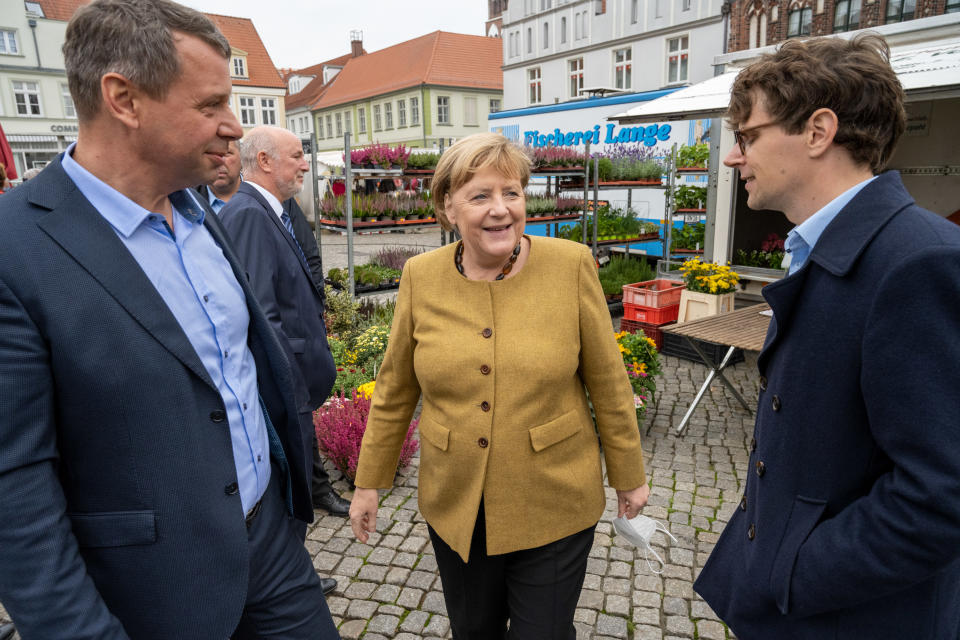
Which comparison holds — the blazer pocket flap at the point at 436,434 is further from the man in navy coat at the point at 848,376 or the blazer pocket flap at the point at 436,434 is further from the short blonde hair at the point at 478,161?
the man in navy coat at the point at 848,376

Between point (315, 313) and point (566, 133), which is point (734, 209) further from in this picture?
point (566, 133)

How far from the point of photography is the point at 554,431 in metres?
1.90

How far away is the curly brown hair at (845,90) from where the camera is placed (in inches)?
52.2

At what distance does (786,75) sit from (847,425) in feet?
2.68

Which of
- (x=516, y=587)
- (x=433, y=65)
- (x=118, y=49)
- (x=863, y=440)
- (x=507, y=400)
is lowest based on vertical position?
(x=516, y=587)

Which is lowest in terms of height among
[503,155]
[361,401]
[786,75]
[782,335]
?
[361,401]

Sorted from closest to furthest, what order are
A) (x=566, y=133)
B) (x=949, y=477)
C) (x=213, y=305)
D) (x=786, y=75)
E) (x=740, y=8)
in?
(x=949, y=477) → (x=786, y=75) → (x=213, y=305) → (x=566, y=133) → (x=740, y=8)

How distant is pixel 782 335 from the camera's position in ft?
4.68

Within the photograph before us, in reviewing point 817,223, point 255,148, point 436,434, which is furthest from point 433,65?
point 817,223

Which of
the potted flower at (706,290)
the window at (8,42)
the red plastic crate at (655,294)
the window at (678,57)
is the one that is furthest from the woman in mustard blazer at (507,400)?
the window at (8,42)

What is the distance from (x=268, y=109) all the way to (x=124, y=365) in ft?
143

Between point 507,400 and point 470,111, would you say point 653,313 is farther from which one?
point 470,111

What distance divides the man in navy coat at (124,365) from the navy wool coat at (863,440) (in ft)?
4.55

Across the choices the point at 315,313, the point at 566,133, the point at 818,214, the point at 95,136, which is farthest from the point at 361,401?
the point at 566,133
